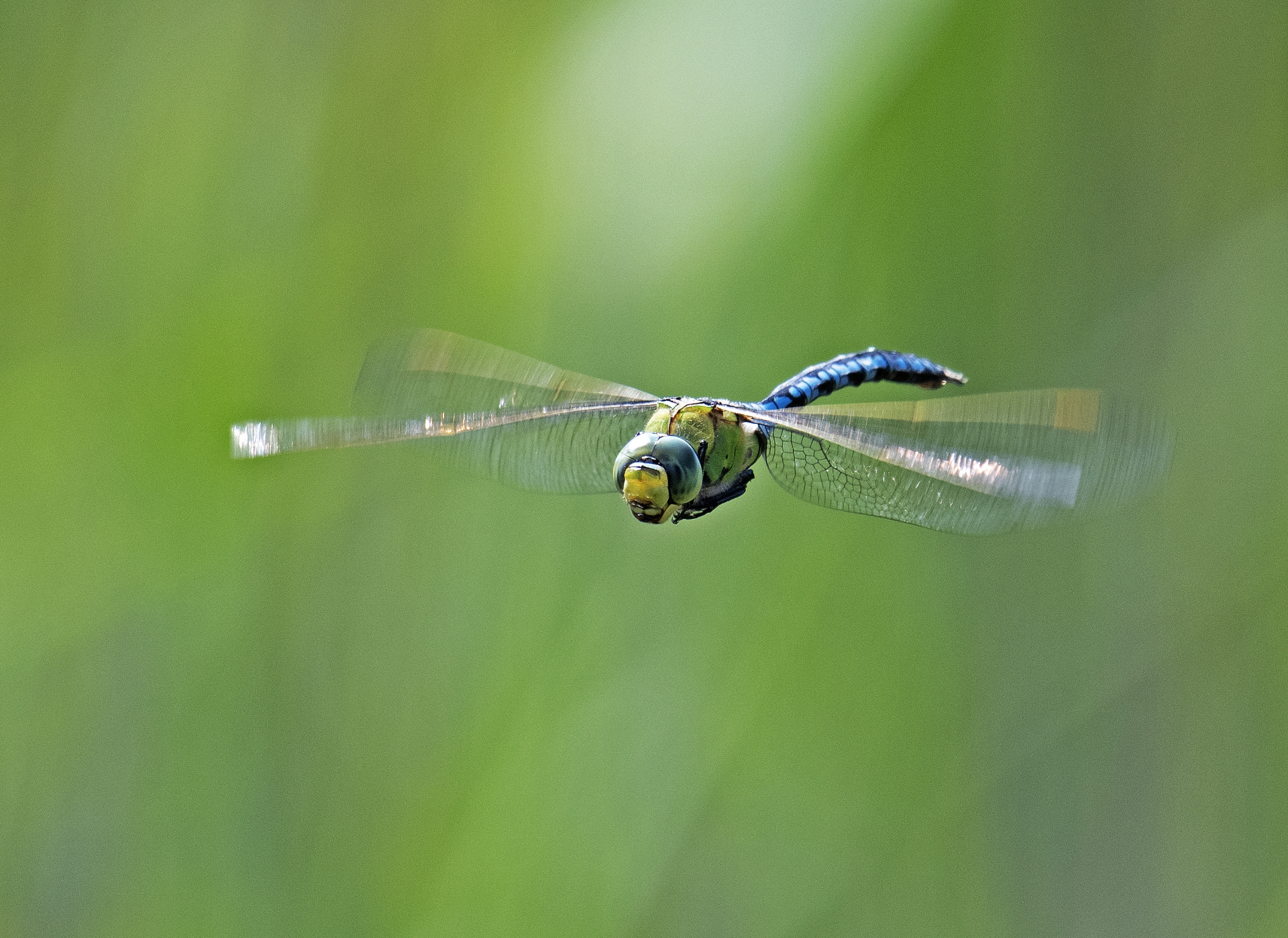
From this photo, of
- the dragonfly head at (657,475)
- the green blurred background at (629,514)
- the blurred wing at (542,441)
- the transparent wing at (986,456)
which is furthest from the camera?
the green blurred background at (629,514)

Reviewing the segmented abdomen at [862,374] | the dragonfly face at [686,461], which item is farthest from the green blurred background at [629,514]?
the dragonfly face at [686,461]

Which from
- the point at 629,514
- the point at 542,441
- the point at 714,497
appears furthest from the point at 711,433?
the point at 629,514

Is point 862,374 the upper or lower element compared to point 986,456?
upper

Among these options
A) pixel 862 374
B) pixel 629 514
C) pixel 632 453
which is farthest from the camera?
pixel 629 514

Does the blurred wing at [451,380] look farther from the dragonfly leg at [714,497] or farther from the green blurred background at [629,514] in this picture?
the green blurred background at [629,514]

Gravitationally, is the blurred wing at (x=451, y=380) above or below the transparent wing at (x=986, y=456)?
above

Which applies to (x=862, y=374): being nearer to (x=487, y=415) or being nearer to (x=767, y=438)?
(x=767, y=438)

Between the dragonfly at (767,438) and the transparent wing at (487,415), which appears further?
the transparent wing at (487,415)

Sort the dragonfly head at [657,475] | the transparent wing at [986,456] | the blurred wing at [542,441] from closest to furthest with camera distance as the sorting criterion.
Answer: the transparent wing at [986,456], the dragonfly head at [657,475], the blurred wing at [542,441]

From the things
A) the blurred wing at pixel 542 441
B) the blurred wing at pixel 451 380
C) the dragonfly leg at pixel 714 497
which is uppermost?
the blurred wing at pixel 451 380
